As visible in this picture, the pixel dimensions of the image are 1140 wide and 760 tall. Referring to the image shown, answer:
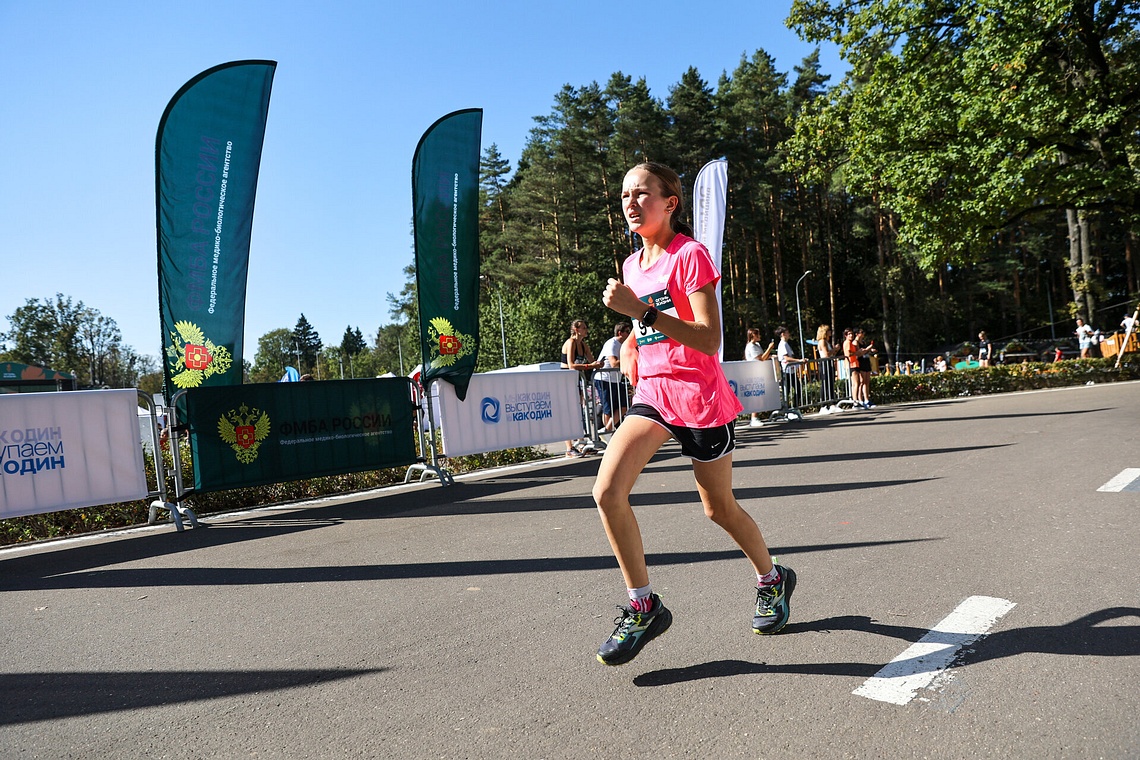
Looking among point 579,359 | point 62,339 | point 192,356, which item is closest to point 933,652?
point 192,356

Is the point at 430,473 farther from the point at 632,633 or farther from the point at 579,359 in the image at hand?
the point at 632,633

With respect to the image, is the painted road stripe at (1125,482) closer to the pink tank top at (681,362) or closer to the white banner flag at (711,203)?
the pink tank top at (681,362)

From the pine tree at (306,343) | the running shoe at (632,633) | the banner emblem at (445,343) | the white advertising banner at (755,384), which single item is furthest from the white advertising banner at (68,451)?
the pine tree at (306,343)

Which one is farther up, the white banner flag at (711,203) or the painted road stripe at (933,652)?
the white banner flag at (711,203)

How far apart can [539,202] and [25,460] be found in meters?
47.5

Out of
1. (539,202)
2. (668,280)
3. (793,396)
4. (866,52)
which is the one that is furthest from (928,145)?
(539,202)

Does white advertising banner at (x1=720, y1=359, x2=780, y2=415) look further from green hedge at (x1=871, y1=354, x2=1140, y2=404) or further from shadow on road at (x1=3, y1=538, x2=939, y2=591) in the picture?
shadow on road at (x1=3, y1=538, x2=939, y2=591)

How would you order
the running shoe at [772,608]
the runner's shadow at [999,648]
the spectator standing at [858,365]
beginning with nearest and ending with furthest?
the runner's shadow at [999,648] → the running shoe at [772,608] → the spectator standing at [858,365]

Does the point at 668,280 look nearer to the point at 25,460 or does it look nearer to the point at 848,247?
the point at 25,460

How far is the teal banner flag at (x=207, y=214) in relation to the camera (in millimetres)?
8500

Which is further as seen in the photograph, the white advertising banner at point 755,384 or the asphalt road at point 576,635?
the white advertising banner at point 755,384

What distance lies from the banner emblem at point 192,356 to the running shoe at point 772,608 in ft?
22.5

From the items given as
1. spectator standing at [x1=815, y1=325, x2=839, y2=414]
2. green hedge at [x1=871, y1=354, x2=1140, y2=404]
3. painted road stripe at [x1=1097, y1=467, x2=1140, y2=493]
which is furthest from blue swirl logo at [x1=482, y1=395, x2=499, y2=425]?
green hedge at [x1=871, y1=354, x2=1140, y2=404]

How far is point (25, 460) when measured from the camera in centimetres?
702
